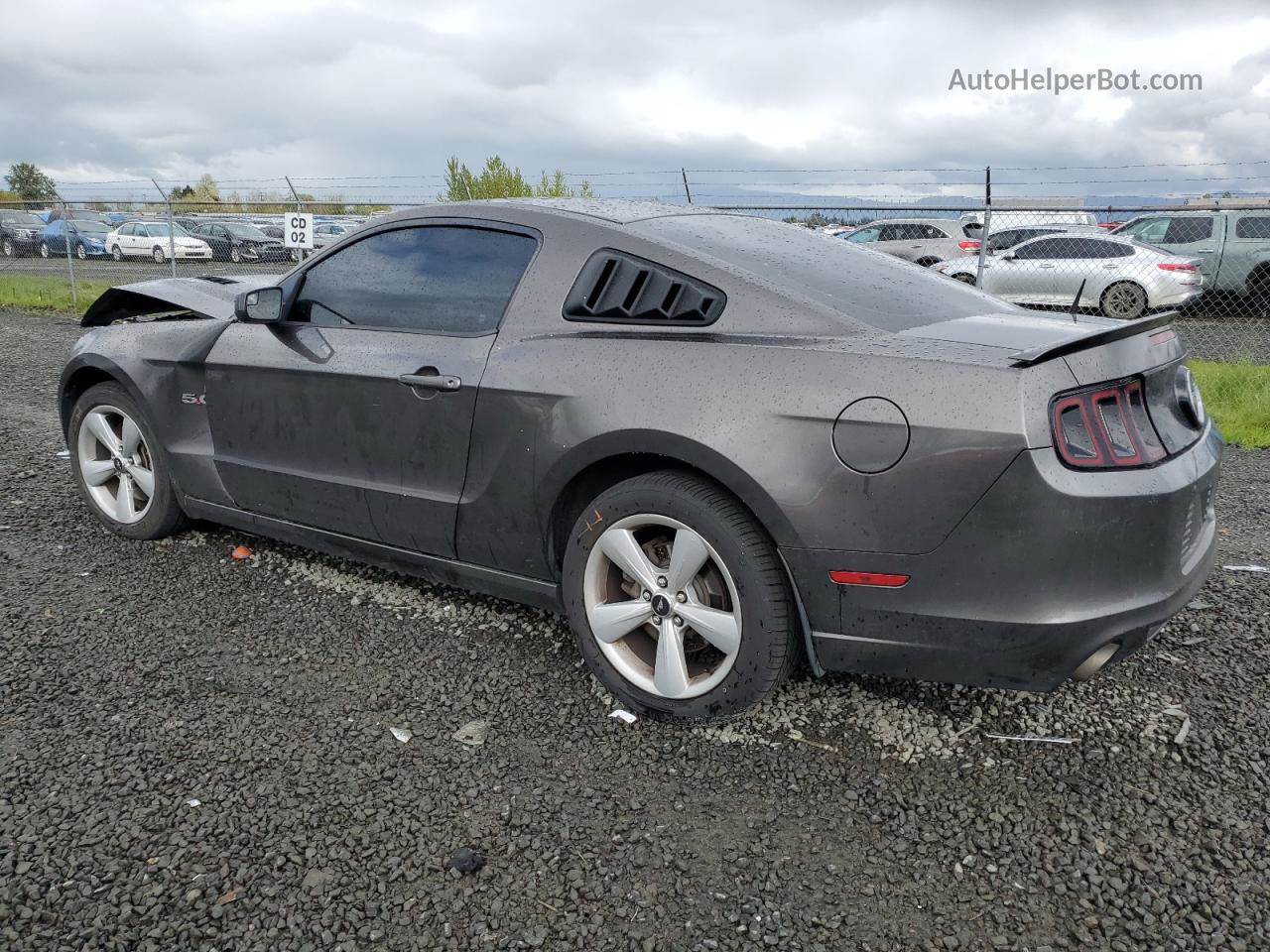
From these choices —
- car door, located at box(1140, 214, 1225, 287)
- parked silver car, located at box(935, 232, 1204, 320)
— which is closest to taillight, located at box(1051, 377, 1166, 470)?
parked silver car, located at box(935, 232, 1204, 320)

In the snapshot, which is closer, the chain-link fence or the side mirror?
the side mirror

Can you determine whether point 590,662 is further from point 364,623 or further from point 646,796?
point 364,623

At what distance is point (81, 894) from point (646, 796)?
1332mm

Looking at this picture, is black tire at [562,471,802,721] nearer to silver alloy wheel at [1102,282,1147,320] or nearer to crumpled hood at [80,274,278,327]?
crumpled hood at [80,274,278,327]

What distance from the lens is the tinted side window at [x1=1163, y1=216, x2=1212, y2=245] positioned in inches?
600

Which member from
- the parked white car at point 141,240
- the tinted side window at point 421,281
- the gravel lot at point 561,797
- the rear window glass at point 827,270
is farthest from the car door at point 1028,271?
the parked white car at point 141,240

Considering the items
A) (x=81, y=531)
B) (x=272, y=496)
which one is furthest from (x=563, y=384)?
(x=81, y=531)

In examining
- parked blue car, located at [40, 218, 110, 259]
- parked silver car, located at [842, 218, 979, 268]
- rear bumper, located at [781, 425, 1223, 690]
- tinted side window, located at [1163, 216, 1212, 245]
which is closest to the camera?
rear bumper, located at [781, 425, 1223, 690]

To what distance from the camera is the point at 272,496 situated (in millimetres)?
3875

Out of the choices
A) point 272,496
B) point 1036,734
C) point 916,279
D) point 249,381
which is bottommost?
point 1036,734

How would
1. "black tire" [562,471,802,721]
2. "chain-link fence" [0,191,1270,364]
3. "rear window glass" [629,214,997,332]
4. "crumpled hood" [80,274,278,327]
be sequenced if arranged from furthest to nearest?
"chain-link fence" [0,191,1270,364] < "crumpled hood" [80,274,278,327] < "rear window glass" [629,214,997,332] < "black tire" [562,471,802,721]

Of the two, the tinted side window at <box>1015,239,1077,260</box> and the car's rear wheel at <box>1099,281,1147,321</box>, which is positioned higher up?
the tinted side window at <box>1015,239,1077,260</box>

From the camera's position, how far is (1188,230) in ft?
51.2

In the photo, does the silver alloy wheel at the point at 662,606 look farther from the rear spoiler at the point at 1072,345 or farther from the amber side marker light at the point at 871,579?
the rear spoiler at the point at 1072,345
